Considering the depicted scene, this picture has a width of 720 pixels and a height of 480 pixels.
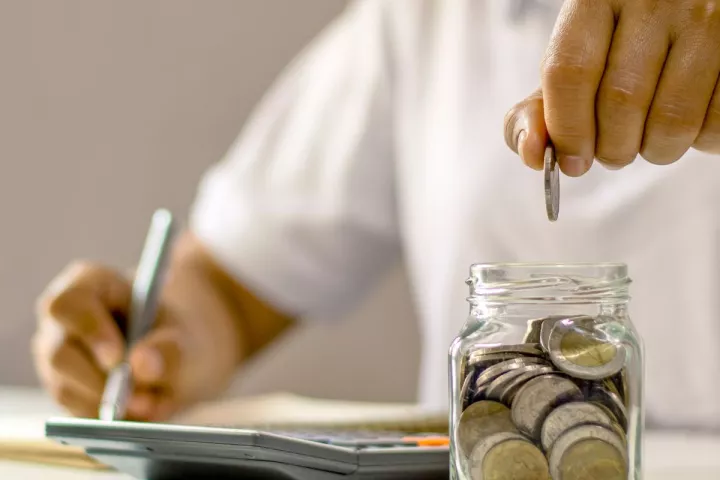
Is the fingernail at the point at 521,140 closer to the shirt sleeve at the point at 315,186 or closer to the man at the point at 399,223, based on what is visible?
the man at the point at 399,223

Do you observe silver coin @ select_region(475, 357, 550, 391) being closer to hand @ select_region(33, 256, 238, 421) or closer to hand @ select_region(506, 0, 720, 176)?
hand @ select_region(506, 0, 720, 176)

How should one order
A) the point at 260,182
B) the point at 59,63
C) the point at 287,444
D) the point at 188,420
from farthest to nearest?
the point at 59,63, the point at 260,182, the point at 188,420, the point at 287,444

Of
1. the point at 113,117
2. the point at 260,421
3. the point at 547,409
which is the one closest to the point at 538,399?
the point at 547,409

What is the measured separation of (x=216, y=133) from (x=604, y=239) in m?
0.75

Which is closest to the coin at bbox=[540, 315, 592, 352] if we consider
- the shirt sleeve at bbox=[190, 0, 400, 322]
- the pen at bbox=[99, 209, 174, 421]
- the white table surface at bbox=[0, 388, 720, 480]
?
the white table surface at bbox=[0, 388, 720, 480]

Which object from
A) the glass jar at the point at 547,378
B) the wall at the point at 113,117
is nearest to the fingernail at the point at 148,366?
the glass jar at the point at 547,378

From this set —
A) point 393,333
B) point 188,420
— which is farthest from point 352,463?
point 393,333

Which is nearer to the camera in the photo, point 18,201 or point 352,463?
point 352,463

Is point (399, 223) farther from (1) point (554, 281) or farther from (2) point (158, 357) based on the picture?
(1) point (554, 281)

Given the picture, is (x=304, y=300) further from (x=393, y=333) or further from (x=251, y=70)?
(x=251, y=70)

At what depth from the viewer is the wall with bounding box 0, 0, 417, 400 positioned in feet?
4.59

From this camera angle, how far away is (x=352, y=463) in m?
0.39

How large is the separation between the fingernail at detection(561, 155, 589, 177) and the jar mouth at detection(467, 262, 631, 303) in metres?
0.04

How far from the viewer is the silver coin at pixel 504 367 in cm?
34
